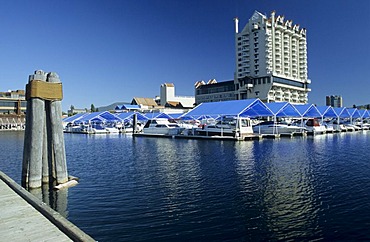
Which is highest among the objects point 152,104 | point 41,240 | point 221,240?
point 152,104

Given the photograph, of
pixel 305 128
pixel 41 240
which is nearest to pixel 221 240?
pixel 41 240

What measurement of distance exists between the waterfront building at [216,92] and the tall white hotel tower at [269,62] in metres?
4.10

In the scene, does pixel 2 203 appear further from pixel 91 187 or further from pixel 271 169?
pixel 271 169

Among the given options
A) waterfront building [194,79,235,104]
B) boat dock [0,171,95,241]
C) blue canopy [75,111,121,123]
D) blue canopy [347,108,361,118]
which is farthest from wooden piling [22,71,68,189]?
waterfront building [194,79,235,104]

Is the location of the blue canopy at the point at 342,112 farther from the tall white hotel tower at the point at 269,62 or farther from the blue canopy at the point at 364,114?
the tall white hotel tower at the point at 269,62

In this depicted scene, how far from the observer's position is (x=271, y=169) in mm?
16891

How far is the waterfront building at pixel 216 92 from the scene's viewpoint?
420 feet

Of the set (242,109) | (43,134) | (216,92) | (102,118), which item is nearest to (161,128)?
(242,109)

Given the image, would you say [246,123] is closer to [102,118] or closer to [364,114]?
[102,118]

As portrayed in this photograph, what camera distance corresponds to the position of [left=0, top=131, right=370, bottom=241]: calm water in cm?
810

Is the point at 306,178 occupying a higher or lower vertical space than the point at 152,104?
lower

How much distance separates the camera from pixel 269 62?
117 meters

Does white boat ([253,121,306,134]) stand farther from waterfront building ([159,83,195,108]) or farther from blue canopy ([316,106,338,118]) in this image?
waterfront building ([159,83,195,108])

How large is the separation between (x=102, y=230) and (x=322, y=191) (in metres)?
8.43
